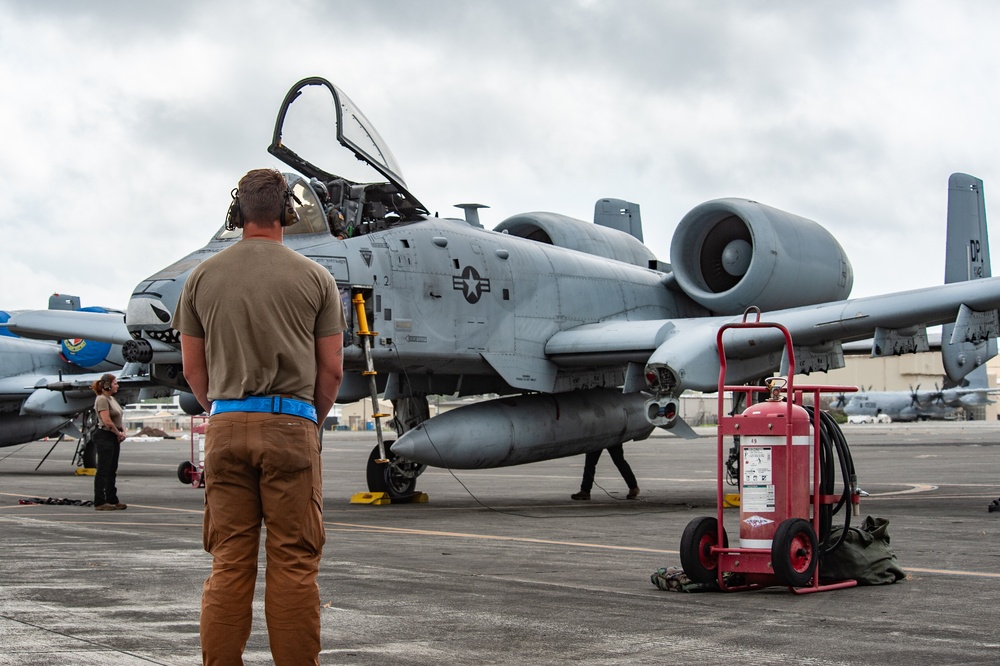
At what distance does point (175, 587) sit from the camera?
22.9 ft

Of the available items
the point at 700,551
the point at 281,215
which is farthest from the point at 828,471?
the point at 281,215

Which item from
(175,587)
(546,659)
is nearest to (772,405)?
(546,659)

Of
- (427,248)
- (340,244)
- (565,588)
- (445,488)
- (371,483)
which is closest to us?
(565,588)

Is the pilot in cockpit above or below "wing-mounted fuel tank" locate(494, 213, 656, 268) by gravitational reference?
below

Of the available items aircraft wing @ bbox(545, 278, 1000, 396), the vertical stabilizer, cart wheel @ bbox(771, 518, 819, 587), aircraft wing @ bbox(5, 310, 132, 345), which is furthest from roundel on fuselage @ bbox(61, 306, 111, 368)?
cart wheel @ bbox(771, 518, 819, 587)

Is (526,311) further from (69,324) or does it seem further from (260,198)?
(260,198)

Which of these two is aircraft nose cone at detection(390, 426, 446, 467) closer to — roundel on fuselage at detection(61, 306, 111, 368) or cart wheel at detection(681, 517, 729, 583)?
cart wheel at detection(681, 517, 729, 583)

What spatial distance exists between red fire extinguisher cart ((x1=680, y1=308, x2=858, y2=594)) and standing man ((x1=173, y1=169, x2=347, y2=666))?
11.4ft

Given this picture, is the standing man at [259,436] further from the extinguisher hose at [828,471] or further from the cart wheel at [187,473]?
the cart wheel at [187,473]

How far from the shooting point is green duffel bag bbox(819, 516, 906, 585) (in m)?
7.13

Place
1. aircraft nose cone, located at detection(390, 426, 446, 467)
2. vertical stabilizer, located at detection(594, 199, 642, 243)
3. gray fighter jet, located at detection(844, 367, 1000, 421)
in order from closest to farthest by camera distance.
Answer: aircraft nose cone, located at detection(390, 426, 446, 467)
vertical stabilizer, located at detection(594, 199, 642, 243)
gray fighter jet, located at detection(844, 367, 1000, 421)

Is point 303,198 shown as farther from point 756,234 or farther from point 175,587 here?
point 175,587

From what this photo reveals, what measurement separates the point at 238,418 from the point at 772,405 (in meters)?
4.18

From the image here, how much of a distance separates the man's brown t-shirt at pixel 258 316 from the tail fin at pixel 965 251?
44.3 feet
